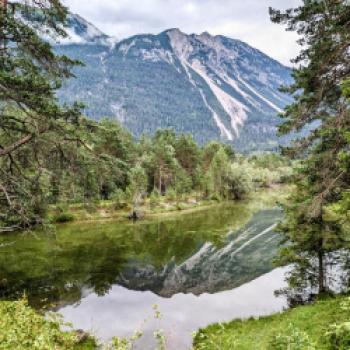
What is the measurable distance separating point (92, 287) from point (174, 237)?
22643mm

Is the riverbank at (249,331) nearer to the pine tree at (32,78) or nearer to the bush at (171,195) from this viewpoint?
the pine tree at (32,78)

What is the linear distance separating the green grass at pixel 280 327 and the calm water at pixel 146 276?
255 centimetres

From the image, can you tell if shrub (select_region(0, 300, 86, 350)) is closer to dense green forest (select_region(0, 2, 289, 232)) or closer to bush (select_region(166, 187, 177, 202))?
dense green forest (select_region(0, 2, 289, 232))

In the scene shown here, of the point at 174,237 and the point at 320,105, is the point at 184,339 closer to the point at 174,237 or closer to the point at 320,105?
the point at 320,105

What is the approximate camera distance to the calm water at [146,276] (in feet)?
75.3

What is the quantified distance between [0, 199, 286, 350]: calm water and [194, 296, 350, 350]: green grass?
100 inches

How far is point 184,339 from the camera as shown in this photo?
19.1m

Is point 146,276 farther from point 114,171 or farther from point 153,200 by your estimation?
point 153,200

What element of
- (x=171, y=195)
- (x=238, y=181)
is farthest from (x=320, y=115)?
(x=238, y=181)

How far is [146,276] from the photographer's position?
109 ft

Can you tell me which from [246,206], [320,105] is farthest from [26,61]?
[246,206]

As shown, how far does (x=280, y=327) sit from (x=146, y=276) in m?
19.4

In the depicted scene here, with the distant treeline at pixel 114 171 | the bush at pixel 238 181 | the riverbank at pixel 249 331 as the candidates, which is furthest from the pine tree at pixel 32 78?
the bush at pixel 238 181

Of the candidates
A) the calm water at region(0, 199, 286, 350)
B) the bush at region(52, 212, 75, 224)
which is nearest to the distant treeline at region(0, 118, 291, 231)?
the bush at region(52, 212, 75, 224)
